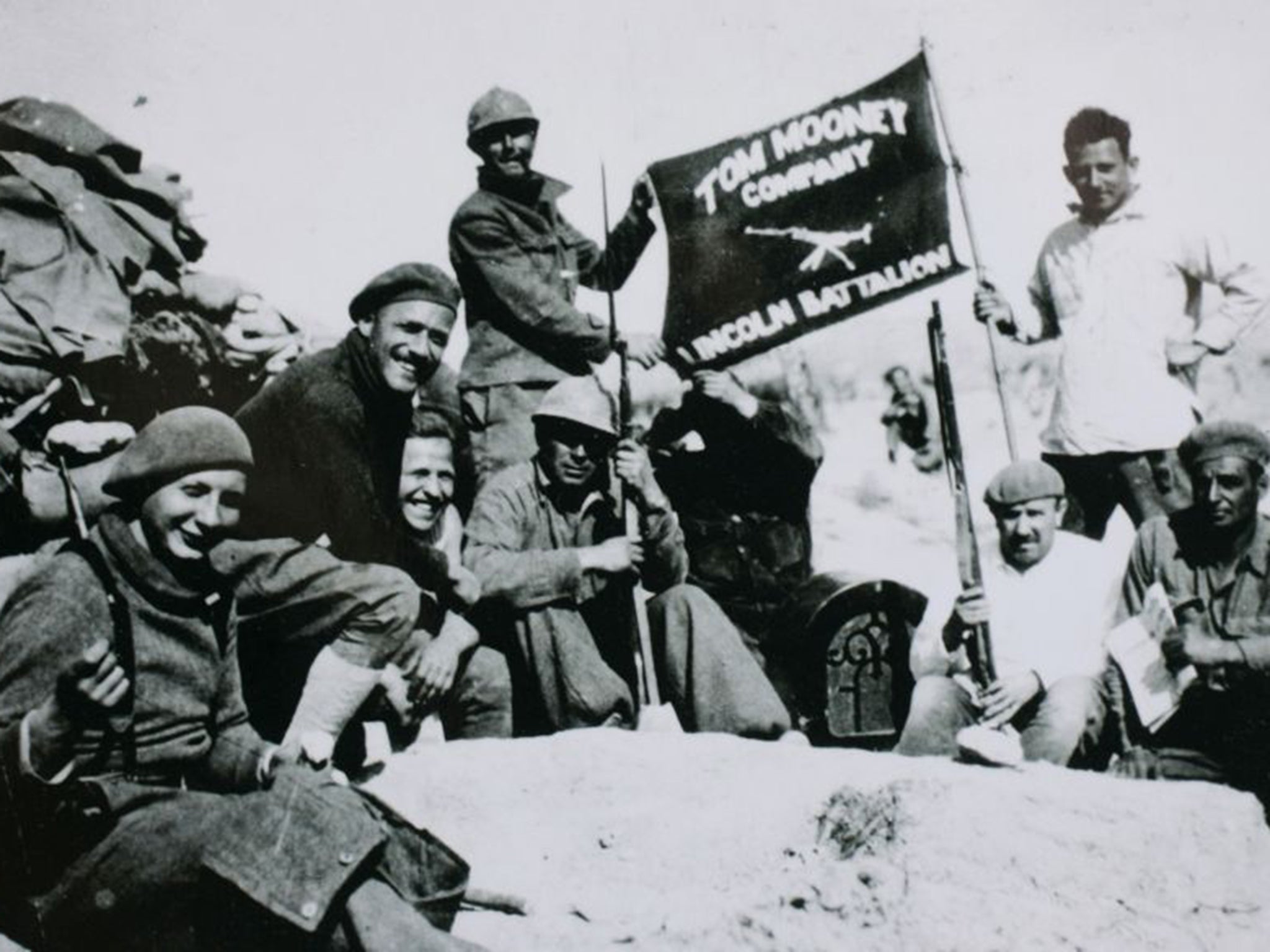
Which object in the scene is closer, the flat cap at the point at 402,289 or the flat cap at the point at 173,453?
the flat cap at the point at 173,453

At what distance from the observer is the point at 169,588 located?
329 centimetres

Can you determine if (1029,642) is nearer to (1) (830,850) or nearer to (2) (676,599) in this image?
(2) (676,599)

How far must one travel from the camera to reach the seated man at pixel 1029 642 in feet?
14.4

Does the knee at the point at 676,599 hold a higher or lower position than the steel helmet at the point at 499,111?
lower

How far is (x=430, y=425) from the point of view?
15.6 feet

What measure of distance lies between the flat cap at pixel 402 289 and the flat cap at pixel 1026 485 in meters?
1.89

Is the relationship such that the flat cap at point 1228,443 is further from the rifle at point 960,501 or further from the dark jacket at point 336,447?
the dark jacket at point 336,447

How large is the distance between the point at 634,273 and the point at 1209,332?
83.8 inches

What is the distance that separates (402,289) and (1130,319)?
263cm

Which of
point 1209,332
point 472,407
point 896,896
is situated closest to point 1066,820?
point 896,896

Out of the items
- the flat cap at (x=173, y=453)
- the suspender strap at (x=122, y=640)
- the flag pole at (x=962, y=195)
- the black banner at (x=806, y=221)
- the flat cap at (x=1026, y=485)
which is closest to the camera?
the suspender strap at (x=122, y=640)

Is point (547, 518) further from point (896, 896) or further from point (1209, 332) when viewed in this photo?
point (1209, 332)

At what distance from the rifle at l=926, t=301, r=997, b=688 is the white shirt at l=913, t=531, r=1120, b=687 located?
37mm

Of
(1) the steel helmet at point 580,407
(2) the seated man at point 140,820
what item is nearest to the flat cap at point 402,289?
(1) the steel helmet at point 580,407
